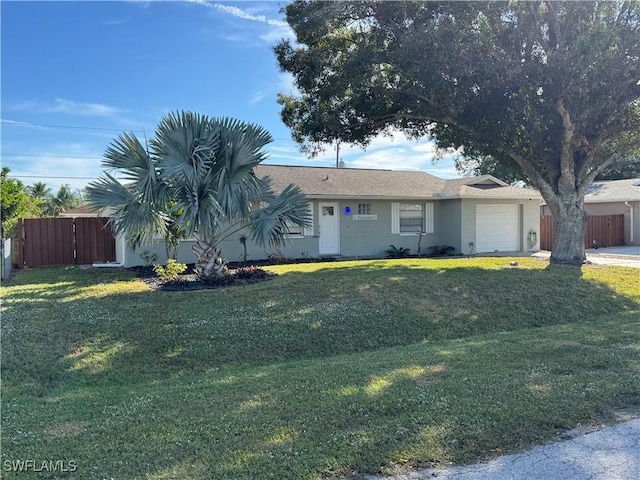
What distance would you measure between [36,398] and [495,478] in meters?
4.79

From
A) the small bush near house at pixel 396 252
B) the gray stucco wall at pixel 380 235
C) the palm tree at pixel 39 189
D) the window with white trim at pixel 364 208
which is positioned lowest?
the small bush near house at pixel 396 252

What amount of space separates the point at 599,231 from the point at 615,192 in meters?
3.26

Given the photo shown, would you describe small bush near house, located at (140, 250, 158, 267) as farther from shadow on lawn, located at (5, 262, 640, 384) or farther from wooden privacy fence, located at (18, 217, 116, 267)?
shadow on lawn, located at (5, 262, 640, 384)

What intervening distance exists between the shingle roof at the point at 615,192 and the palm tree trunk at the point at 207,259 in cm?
2122

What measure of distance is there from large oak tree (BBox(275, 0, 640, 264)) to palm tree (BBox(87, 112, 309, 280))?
14.9 ft

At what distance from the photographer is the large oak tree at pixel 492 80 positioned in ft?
39.7

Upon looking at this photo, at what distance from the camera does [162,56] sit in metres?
14.3

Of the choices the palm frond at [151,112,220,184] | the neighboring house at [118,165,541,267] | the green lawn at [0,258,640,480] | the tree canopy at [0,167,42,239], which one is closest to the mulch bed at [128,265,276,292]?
the green lawn at [0,258,640,480]

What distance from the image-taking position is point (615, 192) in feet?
85.0

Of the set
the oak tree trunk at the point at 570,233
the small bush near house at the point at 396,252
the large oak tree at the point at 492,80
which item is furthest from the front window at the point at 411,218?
the oak tree trunk at the point at 570,233

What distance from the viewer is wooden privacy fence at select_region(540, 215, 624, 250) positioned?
76.9 ft

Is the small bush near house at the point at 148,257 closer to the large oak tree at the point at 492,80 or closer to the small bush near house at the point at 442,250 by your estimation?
the large oak tree at the point at 492,80

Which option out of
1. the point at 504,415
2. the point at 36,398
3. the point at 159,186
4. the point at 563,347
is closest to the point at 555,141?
the point at 563,347

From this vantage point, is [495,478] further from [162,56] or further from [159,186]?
[162,56]
